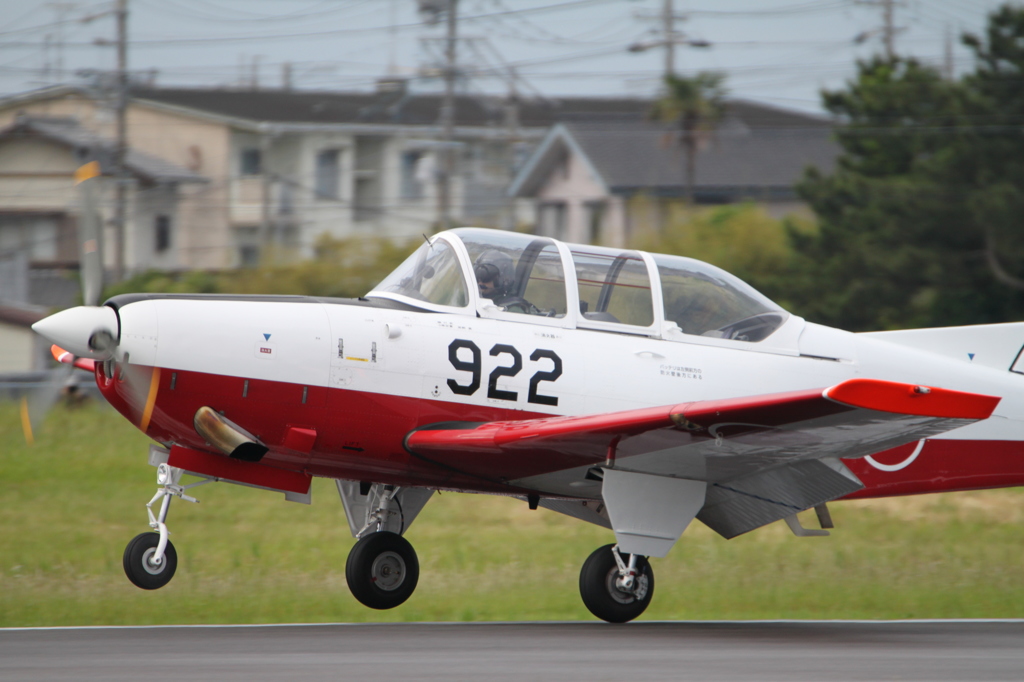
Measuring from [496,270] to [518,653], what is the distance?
110 inches

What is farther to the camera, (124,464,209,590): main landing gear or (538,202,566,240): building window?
(538,202,566,240): building window

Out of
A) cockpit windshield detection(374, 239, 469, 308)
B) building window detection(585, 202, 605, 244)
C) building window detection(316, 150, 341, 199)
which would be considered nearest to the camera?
cockpit windshield detection(374, 239, 469, 308)

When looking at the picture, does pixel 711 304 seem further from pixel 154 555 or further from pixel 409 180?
pixel 409 180

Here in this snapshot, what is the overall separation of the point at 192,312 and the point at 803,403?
13.3 ft

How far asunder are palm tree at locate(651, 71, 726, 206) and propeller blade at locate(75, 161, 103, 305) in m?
32.0

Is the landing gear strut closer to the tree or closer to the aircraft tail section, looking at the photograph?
the aircraft tail section

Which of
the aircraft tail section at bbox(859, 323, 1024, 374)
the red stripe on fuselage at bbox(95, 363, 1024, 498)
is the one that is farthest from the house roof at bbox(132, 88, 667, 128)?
the red stripe on fuselage at bbox(95, 363, 1024, 498)

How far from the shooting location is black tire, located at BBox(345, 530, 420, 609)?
889cm

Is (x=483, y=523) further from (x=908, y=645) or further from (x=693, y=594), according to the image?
(x=908, y=645)

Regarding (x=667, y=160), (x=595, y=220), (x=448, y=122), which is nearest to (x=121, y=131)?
(x=448, y=122)

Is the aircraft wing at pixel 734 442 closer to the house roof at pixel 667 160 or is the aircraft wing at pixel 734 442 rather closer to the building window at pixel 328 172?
the house roof at pixel 667 160

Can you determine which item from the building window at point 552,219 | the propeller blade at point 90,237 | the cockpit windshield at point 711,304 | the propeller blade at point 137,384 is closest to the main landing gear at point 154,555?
the propeller blade at point 137,384

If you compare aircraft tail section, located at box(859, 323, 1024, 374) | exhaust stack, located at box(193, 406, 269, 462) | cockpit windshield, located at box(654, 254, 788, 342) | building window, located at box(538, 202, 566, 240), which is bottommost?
exhaust stack, located at box(193, 406, 269, 462)

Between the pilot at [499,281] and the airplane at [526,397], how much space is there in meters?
0.02
